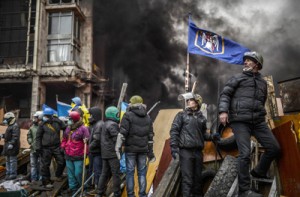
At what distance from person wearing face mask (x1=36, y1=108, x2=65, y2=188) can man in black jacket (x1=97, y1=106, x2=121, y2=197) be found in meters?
2.33

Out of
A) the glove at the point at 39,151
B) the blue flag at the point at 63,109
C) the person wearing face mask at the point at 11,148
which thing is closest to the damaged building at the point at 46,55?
the blue flag at the point at 63,109

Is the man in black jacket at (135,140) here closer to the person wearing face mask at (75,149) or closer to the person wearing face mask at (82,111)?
the person wearing face mask at (75,149)

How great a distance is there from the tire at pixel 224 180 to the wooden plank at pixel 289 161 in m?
0.89

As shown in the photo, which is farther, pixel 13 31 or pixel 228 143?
pixel 13 31

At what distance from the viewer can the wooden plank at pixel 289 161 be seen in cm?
348

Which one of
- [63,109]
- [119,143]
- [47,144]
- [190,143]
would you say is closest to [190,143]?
[190,143]

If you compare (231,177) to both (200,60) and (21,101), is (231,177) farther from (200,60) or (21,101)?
(21,101)

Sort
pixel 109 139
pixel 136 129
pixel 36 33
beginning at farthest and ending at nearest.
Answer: pixel 36 33 < pixel 109 139 < pixel 136 129

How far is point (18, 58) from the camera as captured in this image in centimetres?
2466

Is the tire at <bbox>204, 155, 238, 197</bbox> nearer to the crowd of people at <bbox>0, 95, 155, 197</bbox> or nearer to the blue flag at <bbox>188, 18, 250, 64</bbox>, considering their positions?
the crowd of people at <bbox>0, 95, 155, 197</bbox>

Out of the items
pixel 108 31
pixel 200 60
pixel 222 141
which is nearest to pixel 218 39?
pixel 222 141

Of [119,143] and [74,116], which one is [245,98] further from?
[74,116]

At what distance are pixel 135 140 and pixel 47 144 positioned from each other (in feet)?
10.6

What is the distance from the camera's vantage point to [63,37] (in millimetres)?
23438
